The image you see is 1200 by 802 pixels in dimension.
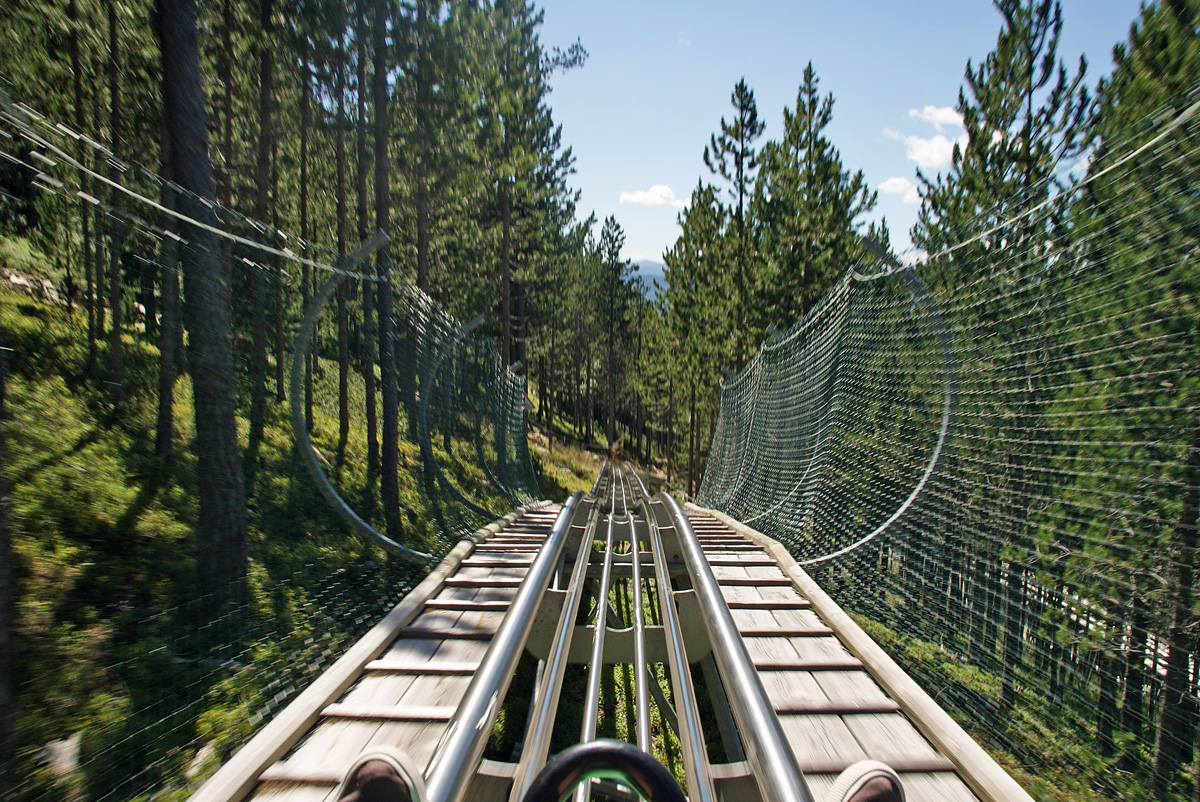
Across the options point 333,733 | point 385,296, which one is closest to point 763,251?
point 385,296

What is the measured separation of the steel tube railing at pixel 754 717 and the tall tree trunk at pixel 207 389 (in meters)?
2.61

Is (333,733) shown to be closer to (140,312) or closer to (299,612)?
(299,612)

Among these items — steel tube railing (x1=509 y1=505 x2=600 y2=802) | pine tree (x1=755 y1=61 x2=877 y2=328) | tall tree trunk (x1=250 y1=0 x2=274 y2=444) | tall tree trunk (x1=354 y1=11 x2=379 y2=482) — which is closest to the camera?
steel tube railing (x1=509 y1=505 x2=600 y2=802)

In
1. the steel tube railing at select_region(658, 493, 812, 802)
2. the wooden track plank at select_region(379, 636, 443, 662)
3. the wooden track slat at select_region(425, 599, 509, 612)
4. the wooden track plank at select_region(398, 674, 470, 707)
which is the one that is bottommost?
the wooden track plank at select_region(398, 674, 470, 707)

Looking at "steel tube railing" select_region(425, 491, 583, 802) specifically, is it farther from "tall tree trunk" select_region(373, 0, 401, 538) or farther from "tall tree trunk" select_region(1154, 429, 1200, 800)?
"tall tree trunk" select_region(373, 0, 401, 538)

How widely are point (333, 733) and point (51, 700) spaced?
5.49ft

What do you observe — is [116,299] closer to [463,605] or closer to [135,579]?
[135,579]

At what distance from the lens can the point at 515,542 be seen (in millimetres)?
5039

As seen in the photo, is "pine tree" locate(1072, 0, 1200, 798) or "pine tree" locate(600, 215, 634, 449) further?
"pine tree" locate(600, 215, 634, 449)

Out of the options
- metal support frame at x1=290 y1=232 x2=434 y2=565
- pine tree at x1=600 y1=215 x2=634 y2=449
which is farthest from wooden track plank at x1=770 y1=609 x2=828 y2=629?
pine tree at x1=600 y1=215 x2=634 y2=449

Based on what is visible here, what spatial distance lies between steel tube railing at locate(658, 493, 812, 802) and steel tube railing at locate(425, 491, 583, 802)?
1.99 feet

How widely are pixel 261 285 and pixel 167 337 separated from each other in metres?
0.55

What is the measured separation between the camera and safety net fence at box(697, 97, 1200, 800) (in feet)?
7.85

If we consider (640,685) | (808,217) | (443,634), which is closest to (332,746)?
(443,634)
